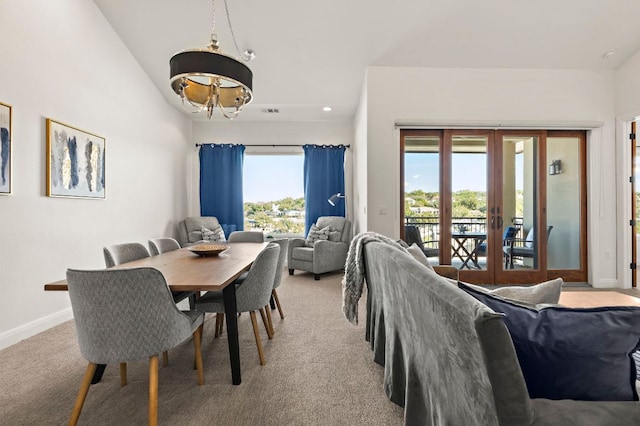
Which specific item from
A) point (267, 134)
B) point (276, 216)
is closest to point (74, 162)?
point (267, 134)

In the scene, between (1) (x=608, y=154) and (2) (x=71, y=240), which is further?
(1) (x=608, y=154)

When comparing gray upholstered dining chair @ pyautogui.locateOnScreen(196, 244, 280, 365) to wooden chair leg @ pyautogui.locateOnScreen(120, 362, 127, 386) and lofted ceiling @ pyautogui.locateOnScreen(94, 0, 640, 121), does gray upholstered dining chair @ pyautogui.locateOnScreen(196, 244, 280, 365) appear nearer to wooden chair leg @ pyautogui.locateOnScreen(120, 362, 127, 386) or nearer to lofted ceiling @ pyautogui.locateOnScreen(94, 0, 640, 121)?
wooden chair leg @ pyautogui.locateOnScreen(120, 362, 127, 386)

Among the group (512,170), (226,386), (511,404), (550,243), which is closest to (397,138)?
(512,170)

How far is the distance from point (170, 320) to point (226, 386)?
642 millimetres

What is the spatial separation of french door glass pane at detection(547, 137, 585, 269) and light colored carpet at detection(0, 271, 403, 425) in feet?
11.1

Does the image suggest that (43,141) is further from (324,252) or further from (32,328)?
(324,252)

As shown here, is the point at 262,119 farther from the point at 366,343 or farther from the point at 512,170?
the point at 366,343

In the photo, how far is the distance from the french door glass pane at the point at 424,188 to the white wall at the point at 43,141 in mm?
3600

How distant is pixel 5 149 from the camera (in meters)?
2.43

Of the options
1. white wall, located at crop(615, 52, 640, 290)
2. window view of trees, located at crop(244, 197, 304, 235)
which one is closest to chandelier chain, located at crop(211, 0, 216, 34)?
window view of trees, located at crop(244, 197, 304, 235)

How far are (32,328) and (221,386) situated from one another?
1985 millimetres

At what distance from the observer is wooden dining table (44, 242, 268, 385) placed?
1.56 meters

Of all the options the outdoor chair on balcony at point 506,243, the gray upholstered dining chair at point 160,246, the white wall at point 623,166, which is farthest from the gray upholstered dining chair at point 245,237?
the white wall at point 623,166

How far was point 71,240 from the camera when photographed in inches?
120
